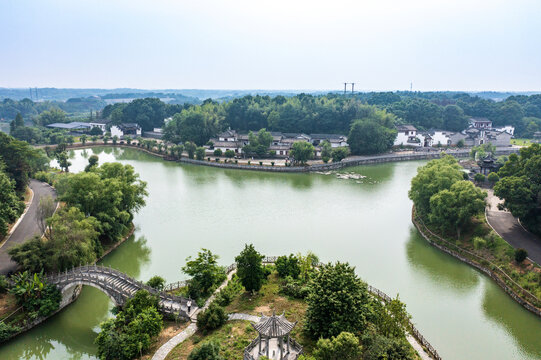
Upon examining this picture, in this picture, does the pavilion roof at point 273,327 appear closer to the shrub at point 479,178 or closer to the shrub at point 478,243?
the shrub at point 478,243

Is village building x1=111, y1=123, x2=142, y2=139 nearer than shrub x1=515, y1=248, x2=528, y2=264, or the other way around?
shrub x1=515, y1=248, x2=528, y2=264

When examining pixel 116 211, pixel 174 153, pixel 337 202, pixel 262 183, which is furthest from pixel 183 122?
pixel 116 211

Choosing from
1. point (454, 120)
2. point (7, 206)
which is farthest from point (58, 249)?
point (454, 120)

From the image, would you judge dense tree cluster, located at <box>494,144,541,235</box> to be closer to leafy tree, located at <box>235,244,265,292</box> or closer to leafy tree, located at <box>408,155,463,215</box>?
leafy tree, located at <box>408,155,463,215</box>

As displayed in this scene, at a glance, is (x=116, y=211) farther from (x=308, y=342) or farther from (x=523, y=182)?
(x=523, y=182)

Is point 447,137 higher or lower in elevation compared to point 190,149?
higher

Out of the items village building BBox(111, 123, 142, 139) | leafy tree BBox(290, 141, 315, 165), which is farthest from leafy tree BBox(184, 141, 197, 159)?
village building BBox(111, 123, 142, 139)

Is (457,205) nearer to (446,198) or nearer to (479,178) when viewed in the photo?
(446,198)
